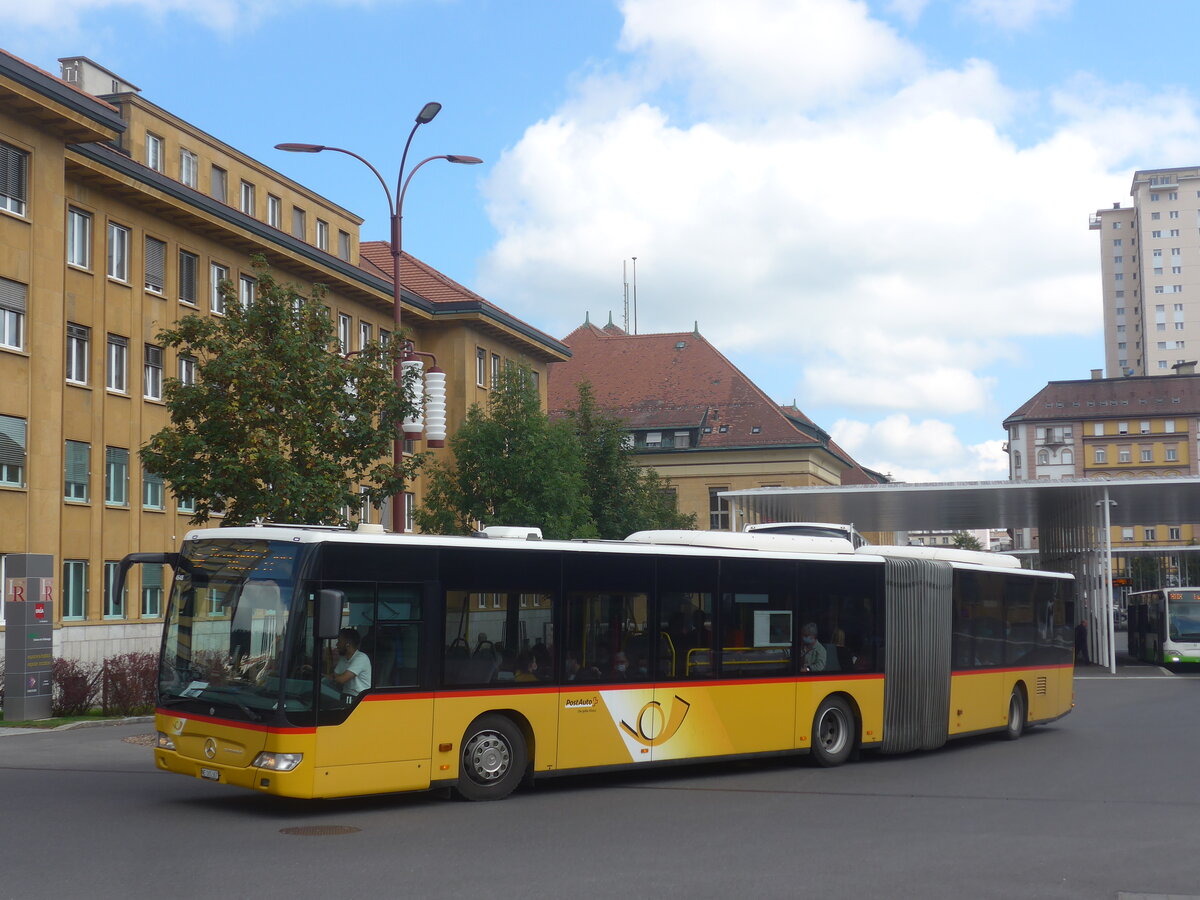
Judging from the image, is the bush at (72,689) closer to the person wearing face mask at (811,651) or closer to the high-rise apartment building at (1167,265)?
the person wearing face mask at (811,651)

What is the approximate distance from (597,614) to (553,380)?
77.7m

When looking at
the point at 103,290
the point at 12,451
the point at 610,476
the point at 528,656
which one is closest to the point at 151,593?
the point at 12,451

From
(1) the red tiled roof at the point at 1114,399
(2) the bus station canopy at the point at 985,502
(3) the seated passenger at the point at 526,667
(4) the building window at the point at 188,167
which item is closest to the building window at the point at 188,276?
(4) the building window at the point at 188,167

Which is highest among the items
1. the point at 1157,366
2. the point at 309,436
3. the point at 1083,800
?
the point at 1157,366

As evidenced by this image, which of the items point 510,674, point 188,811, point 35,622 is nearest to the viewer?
point 188,811

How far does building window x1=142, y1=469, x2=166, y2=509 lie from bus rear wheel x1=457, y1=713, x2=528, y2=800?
27337mm

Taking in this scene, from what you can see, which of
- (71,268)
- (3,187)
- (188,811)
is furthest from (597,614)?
(71,268)

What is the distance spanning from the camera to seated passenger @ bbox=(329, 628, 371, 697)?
1268 cm

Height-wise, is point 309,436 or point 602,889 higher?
point 309,436

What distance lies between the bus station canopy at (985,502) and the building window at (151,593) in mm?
17470

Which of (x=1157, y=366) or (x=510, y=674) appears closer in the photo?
(x=510, y=674)

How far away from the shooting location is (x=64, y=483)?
36.0m

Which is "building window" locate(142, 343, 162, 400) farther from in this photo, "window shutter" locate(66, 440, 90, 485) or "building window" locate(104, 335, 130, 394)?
"window shutter" locate(66, 440, 90, 485)

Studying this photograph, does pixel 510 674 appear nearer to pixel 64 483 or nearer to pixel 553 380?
pixel 64 483
